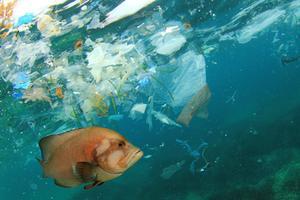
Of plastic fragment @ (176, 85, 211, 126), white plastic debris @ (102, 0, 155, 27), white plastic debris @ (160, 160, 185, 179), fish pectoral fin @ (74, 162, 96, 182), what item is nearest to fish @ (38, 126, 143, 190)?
fish pectoral fin @ (74, 162, 96, 182)

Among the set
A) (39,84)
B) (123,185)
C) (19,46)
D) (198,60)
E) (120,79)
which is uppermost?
(19,46)

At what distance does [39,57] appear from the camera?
15180 millimetres

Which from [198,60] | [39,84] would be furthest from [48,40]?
[198,60]

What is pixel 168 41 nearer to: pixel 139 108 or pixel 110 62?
pixel 110 62

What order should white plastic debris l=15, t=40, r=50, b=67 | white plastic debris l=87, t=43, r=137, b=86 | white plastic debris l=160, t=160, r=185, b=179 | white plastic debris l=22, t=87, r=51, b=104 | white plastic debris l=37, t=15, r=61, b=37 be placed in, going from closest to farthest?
white plastic debris l=37, t=15, r=61, b=37 → white plastic debris l=15, t=40, r=50, b=67 → white plastic debris l=87, t=43, r=137, b=86 → white plastic debris l=22, t=87, r=51, b=104 → white plastic debris l=160, t=160, r=185, b=179

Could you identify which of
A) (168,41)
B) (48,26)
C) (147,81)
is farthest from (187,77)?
(48,26)

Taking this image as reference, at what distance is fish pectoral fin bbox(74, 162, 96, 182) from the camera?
1779mm

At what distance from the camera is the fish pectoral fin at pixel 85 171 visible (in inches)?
70.1

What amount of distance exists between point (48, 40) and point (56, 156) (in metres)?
12.9

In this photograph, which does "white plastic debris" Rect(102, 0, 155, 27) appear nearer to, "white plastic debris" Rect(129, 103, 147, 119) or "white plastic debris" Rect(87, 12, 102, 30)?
"white plastic debris" Rect(87, 12, 102, 30)

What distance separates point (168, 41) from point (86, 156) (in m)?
22.1

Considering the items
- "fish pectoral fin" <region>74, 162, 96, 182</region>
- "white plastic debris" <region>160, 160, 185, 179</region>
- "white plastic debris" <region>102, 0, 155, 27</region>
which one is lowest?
"white plastic debris" <region>160, 160, 185, 179</region>

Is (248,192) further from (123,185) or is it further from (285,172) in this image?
(123,185)

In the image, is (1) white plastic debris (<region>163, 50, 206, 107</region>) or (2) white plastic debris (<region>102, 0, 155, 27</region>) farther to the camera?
(1) white plastic debris (<region>163, 50, 206, 107</region>)
